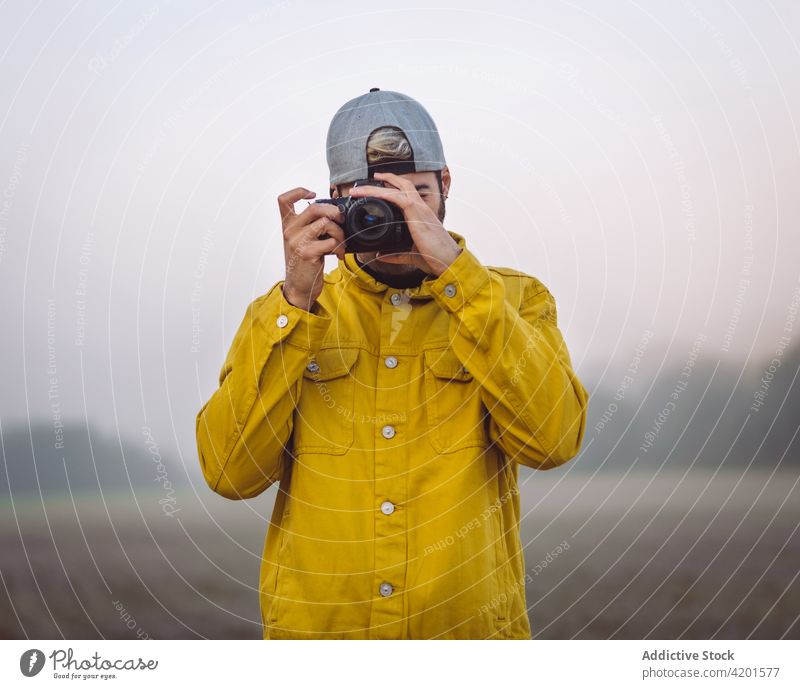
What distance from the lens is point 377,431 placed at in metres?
2.07

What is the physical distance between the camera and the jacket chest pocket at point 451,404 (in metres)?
2.07

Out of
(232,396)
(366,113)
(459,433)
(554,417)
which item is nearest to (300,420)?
(232,396)

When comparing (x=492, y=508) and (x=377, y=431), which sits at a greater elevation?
(x=377, y=431)

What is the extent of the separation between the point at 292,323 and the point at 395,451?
0.38 meters

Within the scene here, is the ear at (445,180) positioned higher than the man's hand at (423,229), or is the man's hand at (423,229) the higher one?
the ear at (445,180)

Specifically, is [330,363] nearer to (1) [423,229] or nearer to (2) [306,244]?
(2) [306,244]

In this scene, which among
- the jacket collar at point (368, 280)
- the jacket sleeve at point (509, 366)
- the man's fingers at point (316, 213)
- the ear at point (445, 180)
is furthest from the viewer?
the ear at point (445, 180)

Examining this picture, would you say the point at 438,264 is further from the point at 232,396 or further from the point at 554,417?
the point at 232,396

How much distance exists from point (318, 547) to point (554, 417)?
0.60m
